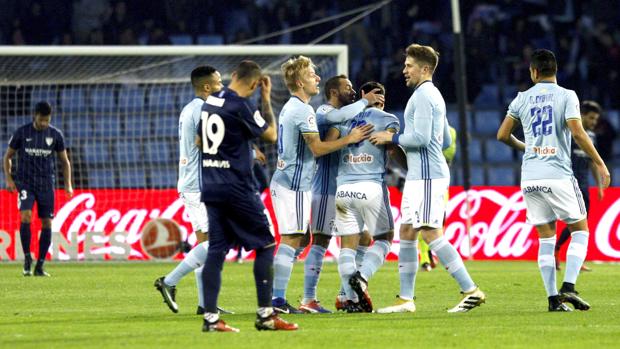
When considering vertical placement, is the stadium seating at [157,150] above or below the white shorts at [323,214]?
above

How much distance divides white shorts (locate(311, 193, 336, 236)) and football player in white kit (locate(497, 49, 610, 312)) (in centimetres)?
162

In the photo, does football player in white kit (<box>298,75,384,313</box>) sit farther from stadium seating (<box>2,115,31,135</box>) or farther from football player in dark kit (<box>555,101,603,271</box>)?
stadium seating (<box>2,115,31,135</box>)

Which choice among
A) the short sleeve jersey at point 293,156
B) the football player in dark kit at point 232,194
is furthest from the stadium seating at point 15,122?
the football player in dark kit at point 232,194

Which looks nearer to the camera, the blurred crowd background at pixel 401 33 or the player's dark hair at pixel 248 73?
the player's dark hair at pixel 248 73

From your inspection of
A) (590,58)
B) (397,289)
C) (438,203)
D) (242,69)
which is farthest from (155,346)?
(590,58)

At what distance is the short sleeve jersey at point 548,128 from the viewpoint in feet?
36.2

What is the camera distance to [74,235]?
67.3ft

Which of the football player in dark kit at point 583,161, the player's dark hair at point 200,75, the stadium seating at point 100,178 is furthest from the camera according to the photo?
the stadium seating at point 100,178

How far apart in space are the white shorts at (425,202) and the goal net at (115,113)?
9763 millimetres

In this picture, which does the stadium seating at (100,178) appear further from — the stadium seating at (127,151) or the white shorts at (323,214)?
the white shorts at (323,214)

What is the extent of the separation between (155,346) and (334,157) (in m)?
3.60

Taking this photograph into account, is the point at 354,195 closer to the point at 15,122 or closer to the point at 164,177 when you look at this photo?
the point at 164,177

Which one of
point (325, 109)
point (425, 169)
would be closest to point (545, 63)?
point (425, 169)

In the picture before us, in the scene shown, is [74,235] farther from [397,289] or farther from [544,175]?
[544,175]
